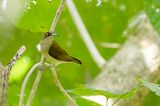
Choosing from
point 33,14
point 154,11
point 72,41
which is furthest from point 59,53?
point 72,41

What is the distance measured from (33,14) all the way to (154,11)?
0.66 metres

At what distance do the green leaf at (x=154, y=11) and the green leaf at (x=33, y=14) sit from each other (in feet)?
1.75

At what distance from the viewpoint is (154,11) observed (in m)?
1.91

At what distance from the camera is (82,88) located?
1.18 meters

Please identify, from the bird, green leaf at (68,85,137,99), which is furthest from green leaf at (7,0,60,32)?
green leaf at (68,85,137,99)

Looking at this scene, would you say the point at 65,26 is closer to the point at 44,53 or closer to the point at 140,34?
the point at 140,34

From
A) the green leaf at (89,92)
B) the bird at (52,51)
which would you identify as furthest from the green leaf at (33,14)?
the green leaf at (89,92)

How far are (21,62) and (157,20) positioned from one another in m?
0.53

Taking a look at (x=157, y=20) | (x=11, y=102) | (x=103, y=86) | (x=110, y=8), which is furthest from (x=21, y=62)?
(x=110, y=8)

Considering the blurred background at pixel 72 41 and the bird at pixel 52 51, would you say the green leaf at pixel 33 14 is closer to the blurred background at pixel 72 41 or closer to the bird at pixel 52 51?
the bird at pixel 52 51

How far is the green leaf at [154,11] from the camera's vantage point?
71.5 inches

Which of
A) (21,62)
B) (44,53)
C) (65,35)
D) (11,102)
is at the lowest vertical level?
(65,35)

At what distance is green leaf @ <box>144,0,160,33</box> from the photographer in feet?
5.96

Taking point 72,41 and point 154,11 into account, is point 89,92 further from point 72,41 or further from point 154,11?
point 72,41
